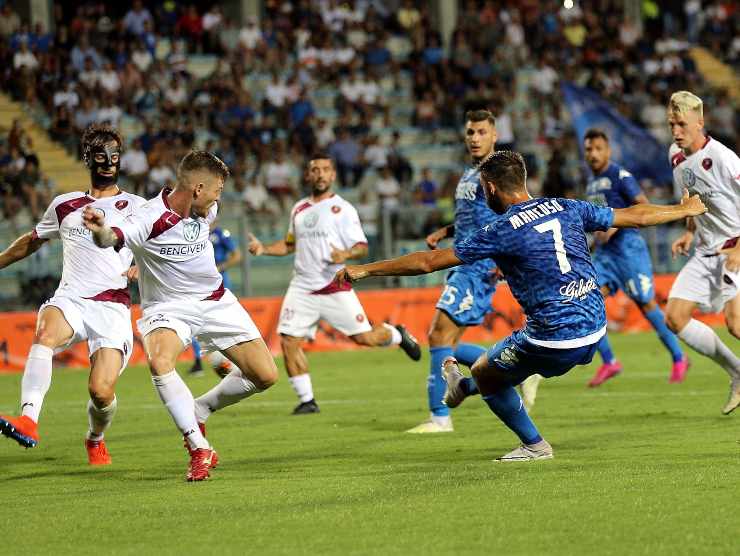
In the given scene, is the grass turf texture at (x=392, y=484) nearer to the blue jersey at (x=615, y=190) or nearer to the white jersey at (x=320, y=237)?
the white jersey at (x=320, y=237)

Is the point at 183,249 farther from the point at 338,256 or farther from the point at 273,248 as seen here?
the point at 273,248

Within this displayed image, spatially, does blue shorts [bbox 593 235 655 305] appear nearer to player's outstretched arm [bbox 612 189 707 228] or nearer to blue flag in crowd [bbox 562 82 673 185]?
player's outstretched arm [bbox 612 189 707 228]

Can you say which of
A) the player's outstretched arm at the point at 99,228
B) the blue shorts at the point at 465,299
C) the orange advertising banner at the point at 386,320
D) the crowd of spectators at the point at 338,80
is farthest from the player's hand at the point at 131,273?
the crowd of spectators at the point at 338,80

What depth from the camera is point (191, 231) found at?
877 centimetres

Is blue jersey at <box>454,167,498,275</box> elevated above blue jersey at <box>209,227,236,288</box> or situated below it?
above

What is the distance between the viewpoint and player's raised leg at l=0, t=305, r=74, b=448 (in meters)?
8.88

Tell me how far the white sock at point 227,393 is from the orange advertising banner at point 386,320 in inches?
397

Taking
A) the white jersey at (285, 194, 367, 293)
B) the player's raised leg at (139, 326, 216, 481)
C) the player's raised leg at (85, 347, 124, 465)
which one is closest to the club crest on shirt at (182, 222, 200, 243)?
the player's raised leg at (139, 326, 216, 481)

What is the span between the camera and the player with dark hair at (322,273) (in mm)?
13375

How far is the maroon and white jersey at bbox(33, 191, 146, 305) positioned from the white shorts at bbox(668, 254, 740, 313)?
4595 mm

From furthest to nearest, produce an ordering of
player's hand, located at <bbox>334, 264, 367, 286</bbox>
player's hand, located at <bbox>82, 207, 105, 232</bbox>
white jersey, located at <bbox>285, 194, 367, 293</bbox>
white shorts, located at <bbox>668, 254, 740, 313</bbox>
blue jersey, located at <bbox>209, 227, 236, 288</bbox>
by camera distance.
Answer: blue jersey, located at <bbox>209, 227, 236, 288</bbox>
white jersey, located at <bbox>285, 194, 367, 293</bbox>
white shorts, located at <bbox>668, 254, 740, 313</bbox>
player's hand, located at <bbox>82, 207, 105, 232</bbox>
player's hand, located at <bbox>334, 264, 367, 286</bbox>

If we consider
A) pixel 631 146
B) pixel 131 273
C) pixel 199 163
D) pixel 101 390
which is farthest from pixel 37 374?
pixel 631 146

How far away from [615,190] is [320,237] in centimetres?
313

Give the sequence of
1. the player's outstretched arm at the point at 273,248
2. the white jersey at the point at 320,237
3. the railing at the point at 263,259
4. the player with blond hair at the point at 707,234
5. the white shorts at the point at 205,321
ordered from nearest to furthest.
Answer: the white shorts at the point at 205,321 → the player with blond hair at the point at 707,234 → the player's outstretched arm at the point at 273,248 → the white jersey at the point at 320,237 → the railing at the point at 263,259
